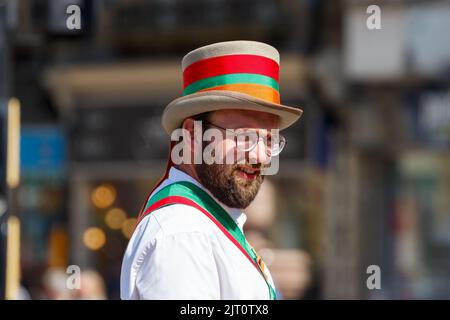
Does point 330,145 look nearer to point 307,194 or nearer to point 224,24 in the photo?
point 307,194

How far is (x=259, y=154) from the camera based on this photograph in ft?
8.07

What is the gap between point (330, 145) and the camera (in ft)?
42.3

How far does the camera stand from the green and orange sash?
242cm

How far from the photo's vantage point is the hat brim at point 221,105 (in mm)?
2434

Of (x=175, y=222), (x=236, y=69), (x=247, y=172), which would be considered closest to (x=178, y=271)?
(x=175, y=222)

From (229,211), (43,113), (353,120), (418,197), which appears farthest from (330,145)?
(229,211)

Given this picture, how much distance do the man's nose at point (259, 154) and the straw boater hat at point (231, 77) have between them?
0.09 meters

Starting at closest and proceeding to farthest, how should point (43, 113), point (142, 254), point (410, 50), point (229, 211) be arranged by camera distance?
point (142, 254)
point (229, 211)
point (410, 50)
point (43, 113)

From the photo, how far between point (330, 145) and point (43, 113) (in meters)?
3.86

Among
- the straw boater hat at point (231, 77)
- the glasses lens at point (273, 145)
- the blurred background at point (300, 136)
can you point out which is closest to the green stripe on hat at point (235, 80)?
the straw boater hat at point (231, 77)

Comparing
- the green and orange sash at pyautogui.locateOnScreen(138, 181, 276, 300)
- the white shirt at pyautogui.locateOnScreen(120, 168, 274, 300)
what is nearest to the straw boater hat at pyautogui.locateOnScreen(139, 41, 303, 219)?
the green and orange sash at pyautogui.locateOnScreen(138, 181, 276, 300)

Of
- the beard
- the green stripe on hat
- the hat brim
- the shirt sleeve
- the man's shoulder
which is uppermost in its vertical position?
the green stripe on hat

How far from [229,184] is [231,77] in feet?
0.92

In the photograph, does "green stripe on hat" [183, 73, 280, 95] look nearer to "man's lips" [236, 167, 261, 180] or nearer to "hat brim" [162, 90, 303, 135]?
"hat brim" [162, 90, 303, 135]
